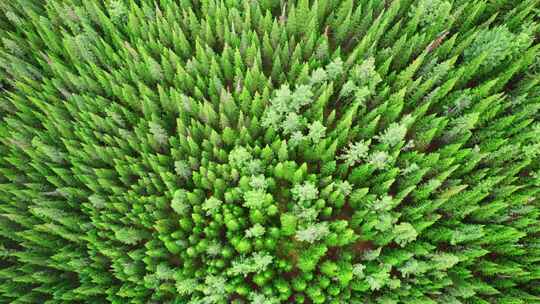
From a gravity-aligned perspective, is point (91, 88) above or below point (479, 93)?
above

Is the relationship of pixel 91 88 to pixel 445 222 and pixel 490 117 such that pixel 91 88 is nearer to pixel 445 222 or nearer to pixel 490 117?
pixel 445 222

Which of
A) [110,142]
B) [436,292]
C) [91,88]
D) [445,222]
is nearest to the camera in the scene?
[436,292]

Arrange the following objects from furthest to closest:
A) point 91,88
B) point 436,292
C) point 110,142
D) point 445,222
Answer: point 91,88
point 110,142
point 445,222
point 436,292

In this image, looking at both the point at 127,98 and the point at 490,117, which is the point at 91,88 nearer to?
the point at 127,98

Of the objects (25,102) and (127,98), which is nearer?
(127,98)

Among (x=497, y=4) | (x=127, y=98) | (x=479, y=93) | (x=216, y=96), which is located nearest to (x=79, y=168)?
(x=127, y=98)

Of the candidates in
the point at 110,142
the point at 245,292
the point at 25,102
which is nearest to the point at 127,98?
the point at 110,142

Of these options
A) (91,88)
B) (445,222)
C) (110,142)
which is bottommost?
(445,222)
